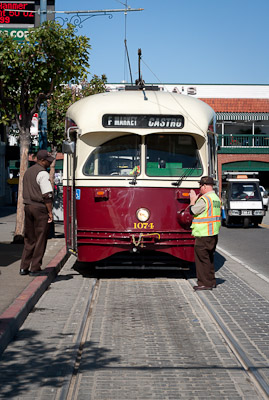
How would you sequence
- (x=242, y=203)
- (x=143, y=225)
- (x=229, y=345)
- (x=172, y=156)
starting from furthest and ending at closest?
1. (x=242, y=203)
2. (x=172, y=156)
3. (x=143, y=225)
4. (x=229, y=345)

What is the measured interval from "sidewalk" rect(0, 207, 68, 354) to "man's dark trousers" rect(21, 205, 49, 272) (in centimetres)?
28

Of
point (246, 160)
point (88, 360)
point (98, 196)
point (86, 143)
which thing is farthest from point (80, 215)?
point (246, 160)

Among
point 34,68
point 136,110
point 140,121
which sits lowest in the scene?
point 140,121

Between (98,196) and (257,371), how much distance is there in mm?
5673

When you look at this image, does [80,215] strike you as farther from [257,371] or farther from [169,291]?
[257,371]

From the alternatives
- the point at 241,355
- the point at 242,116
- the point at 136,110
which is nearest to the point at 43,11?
the point at 136,110

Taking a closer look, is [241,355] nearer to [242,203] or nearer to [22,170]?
[22,170]

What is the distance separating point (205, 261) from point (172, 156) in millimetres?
1936

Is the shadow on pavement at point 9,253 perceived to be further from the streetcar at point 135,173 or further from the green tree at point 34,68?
the streetcar at point 135,173

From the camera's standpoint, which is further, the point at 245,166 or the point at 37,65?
the point at 245,166

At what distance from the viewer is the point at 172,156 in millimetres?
11430

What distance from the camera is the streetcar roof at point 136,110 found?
11320 millimetres

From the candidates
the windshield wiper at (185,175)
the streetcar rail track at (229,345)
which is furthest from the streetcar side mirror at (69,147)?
the streetcar rail track at (229,345)

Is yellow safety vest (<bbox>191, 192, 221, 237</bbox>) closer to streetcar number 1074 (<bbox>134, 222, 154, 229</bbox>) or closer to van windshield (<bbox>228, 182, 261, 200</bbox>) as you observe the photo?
streetcar number 1074 (<bbox>134, 222, 154, 229</bbox>)
